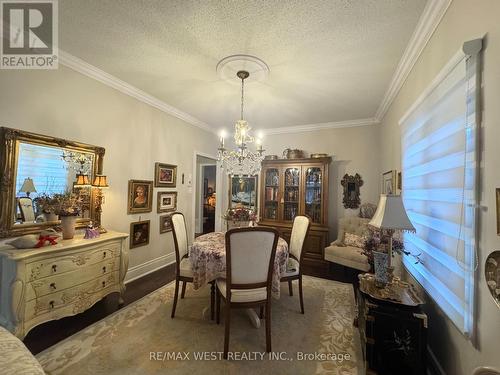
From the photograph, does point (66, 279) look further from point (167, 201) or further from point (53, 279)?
point (167, 201)

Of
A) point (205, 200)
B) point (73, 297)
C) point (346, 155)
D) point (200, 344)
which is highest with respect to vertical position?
point (346, 155)

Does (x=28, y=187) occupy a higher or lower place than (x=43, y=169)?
lower

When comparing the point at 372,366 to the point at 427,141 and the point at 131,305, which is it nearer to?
the point at 427,141

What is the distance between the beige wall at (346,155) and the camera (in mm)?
4039

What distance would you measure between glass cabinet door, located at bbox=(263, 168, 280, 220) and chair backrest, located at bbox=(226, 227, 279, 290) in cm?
259

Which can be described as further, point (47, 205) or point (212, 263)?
point (47, 205)

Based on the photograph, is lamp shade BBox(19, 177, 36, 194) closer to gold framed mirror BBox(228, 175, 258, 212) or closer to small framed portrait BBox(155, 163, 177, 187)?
small framed portrait BBox(155, 163, 177, 187)

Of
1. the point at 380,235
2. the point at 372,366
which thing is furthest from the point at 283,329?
the point at 380,235

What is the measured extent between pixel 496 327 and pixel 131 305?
9.77 feet

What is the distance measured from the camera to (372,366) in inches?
60.8

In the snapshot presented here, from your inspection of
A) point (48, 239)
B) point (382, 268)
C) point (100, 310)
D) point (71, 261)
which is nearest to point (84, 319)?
point (100, 310)

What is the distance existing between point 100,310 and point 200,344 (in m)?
1.29

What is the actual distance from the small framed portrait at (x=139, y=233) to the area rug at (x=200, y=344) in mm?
885

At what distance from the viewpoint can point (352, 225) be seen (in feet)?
12.3
